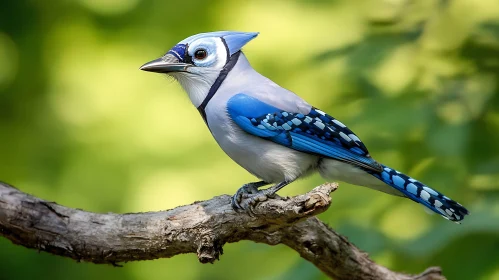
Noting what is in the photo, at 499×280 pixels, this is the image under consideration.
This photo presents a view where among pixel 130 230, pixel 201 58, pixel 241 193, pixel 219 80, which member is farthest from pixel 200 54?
pixel 130 230

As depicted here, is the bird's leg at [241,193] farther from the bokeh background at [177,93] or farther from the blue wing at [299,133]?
the bokeh background at [177,93]

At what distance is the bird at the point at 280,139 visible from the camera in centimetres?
247

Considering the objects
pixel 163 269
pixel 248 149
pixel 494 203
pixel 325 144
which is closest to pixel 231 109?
pixel 248 149

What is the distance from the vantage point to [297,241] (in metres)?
2.66

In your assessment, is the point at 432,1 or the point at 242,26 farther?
the point at 242,26

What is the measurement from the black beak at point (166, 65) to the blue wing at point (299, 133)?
225mm

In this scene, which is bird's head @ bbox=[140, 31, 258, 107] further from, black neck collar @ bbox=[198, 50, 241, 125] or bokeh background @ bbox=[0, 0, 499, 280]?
bokeh background @ bbox=[0, 0, 499, 280]

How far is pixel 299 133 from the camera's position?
8.18ft

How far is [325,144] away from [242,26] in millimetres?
2244

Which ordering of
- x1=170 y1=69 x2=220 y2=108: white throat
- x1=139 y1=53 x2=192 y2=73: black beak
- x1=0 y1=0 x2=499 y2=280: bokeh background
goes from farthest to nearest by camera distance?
x1=0 y1=0 x2=499 y2=280: bokeh background
x1=170 y1=69 x2=220 y2=108: white throat
x1=139 y1=53 x2=192 y2=73: black beak

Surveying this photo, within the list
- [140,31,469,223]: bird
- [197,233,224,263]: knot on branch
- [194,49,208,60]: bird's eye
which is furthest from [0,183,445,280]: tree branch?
[194,49,208,60]: bird's eye

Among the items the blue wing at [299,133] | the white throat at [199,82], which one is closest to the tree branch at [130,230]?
the blue wing at [299,133]

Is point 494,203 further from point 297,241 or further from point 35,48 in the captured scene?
point 35,48

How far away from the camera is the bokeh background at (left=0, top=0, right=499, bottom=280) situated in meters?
3.19
